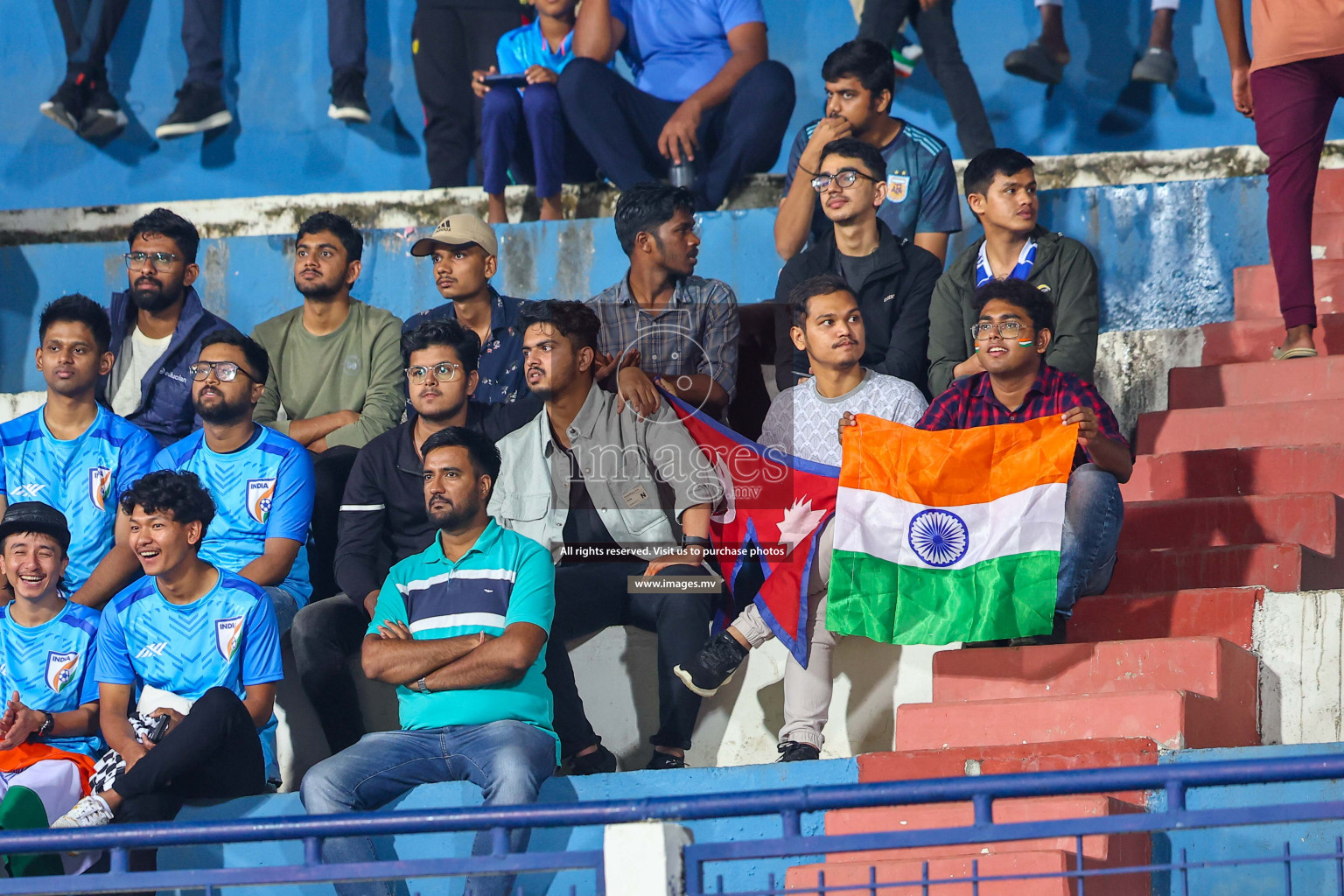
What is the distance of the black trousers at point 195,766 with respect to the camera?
15.5 ft

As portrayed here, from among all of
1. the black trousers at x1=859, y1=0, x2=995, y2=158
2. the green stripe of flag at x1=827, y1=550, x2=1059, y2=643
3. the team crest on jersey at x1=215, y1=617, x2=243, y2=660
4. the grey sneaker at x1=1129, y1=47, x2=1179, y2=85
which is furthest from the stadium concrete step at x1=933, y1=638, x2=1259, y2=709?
the grey sneaker at x1=1129, y1=47, x2=1179, y2=85

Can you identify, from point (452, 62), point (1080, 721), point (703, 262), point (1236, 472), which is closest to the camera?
point (1080, 721)

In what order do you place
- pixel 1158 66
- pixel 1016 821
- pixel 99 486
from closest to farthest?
pixel 1016 821, pixel 99 486, pixel 1158 66

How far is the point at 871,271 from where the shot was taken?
5.94 meters

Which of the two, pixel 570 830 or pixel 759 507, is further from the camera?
pixel 759 507

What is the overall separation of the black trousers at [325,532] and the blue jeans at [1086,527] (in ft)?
7.85

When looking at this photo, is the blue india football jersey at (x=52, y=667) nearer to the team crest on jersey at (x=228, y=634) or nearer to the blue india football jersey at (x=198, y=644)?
the blue india football jersey at (x=198, y=644)

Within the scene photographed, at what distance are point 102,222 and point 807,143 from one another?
3607mm

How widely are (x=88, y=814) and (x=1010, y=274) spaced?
11.3ft

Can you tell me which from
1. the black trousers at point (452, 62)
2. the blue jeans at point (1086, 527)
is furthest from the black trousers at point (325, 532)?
the black trousers at point (452, 62)

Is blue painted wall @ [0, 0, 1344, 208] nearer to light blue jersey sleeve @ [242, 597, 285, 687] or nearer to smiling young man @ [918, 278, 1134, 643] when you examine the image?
smiling young man @ [918, 278, 1134, 643]

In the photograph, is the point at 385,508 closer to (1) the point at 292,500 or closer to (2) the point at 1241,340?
(1) the point at 292,500

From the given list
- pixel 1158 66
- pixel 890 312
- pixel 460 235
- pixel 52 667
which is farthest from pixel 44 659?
pixel 1158 66

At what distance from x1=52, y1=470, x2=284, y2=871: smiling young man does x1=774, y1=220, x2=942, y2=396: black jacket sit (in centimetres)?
199
